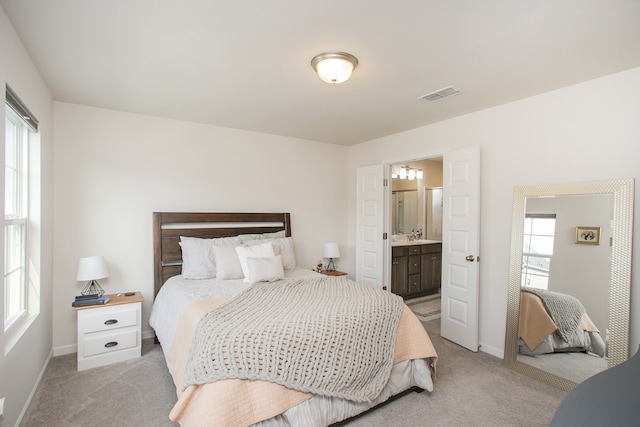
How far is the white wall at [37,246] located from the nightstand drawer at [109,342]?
318 mm

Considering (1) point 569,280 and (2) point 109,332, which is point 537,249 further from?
(2) point 109,332

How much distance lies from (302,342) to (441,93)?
2380mm

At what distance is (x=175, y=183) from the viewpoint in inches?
144

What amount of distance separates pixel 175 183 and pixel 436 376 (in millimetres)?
3336

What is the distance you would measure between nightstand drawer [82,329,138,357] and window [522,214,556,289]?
370 centimetres

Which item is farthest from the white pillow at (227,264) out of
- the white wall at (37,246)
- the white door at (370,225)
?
the white door at (370,225)

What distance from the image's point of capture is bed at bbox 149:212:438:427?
69.3 inches

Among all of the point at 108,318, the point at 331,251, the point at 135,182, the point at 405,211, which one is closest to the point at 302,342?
the point at 108,318

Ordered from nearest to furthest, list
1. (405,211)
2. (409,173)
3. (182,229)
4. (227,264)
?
(227,264), (182,229), (409,173), (405,211)

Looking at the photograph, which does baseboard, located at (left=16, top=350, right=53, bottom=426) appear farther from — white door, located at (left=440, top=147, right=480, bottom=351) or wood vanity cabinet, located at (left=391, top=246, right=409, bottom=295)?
wood vanity cabinet, located at (left=391, top=246, right=409, bottom=295)

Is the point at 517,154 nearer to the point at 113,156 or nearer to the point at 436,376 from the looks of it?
the point at 436,376

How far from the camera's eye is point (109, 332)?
2908 mm

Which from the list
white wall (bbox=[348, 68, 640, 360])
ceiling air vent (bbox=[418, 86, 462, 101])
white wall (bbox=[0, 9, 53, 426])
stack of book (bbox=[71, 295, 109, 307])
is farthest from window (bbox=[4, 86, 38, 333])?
white wall (bbox=[348, 68, 640, 360])

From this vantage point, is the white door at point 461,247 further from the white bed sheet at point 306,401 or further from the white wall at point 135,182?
the white wall at point 135,182
